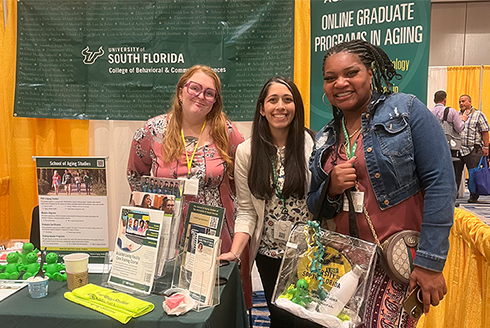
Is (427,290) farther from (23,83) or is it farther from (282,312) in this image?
(23,83)

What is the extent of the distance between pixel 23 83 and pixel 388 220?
10.4 feet

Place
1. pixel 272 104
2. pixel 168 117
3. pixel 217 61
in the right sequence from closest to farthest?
pixel 272 104 < pixel 168 117 < pixel 217 61

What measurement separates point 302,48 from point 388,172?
193cm

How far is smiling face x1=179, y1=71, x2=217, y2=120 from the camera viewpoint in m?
1.87

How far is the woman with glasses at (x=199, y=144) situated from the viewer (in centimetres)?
185

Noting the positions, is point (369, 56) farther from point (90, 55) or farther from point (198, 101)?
point (90, 55)

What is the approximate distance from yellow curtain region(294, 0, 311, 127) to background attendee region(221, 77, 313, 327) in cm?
111

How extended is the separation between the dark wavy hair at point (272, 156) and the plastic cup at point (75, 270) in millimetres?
813

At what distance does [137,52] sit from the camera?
2926 mm

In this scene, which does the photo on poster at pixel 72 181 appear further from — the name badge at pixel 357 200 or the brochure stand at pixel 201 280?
the name badge at pixel 357 200

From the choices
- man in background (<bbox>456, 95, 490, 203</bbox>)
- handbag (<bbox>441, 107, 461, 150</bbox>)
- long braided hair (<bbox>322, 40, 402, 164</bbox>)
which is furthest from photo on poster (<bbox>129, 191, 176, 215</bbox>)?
man in background (<bbox>456, 95, 490, 203</bbox>)

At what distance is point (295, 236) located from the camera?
1.30 m

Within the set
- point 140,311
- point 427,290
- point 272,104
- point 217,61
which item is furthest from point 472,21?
point 140,311

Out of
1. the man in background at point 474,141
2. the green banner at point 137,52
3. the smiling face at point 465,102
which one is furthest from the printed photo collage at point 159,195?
the smiling face at point 465,102
